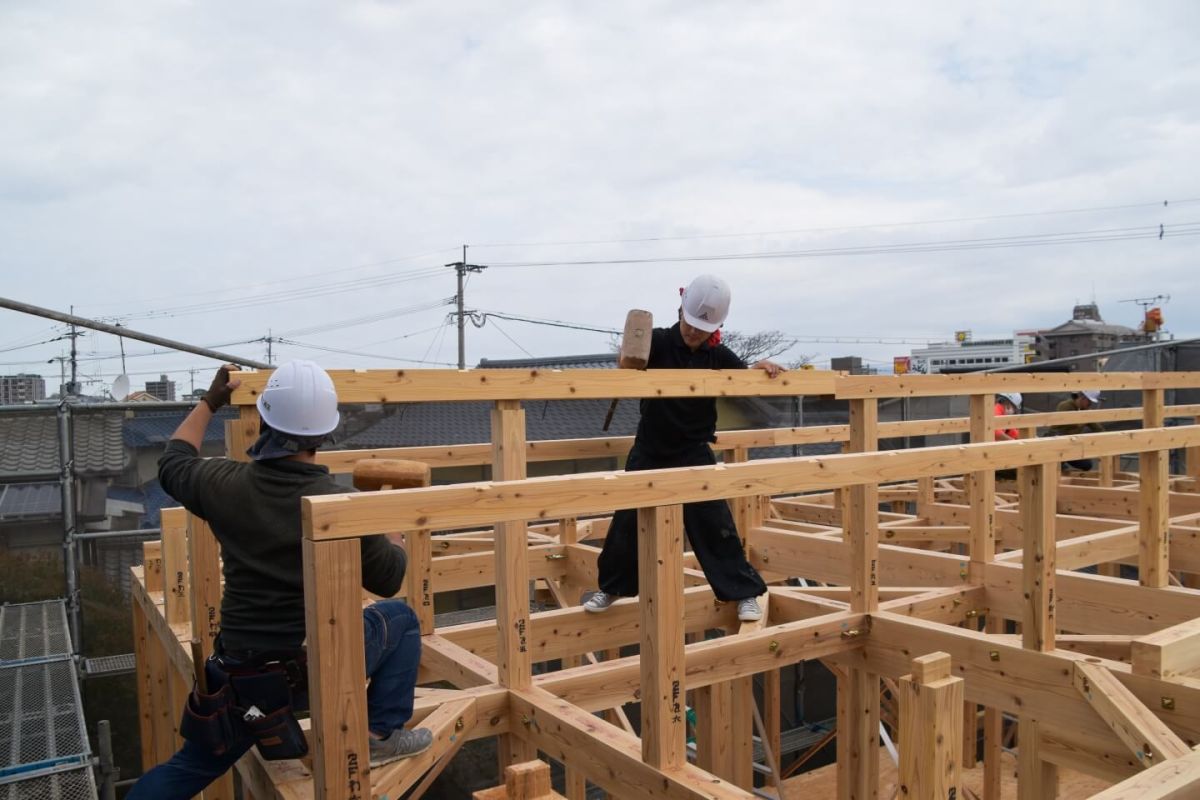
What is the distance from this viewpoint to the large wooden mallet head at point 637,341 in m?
4.29

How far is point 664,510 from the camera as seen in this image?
2945 millimetres

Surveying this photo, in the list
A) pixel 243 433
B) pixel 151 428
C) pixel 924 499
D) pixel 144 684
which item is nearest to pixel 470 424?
pixel 151 428

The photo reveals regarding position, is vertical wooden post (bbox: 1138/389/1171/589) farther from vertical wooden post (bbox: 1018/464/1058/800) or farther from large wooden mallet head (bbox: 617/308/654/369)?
large wooden mallet head (bbox: 617/308/654/369)

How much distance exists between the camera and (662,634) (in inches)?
117

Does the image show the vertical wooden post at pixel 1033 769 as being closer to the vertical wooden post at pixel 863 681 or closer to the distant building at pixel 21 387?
the vertical wooden post at pixel 863 681

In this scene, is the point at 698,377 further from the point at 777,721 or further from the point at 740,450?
the point at 777,721

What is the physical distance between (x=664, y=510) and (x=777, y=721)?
5.45 meters

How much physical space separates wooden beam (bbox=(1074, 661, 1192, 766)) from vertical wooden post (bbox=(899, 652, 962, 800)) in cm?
134

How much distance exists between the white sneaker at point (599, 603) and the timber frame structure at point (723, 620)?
2.6 inches

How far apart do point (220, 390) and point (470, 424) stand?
11.2 m

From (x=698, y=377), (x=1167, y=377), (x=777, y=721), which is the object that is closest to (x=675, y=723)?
(x=698, y=377)

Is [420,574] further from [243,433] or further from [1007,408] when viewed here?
[1007,408]

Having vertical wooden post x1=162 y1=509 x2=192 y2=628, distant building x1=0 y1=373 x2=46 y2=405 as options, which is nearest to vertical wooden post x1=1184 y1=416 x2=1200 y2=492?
vertical wooden post x1=162 y1=509 x2=192 y2=628

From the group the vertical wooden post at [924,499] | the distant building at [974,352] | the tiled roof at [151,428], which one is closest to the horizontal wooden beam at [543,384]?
the vertical wooden post at [924,499]
